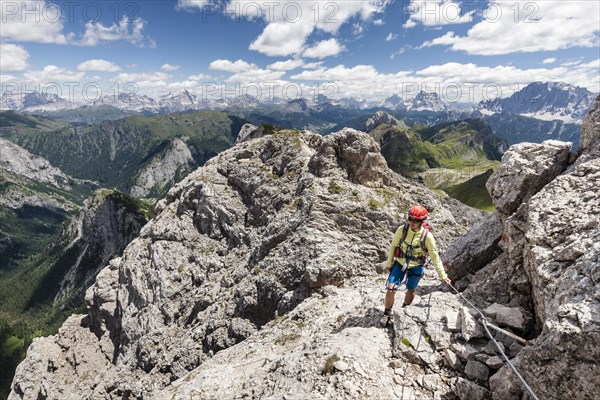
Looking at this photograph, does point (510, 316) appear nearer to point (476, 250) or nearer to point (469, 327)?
point (469, 327)

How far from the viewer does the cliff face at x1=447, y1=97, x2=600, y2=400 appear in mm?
Answer: 10500

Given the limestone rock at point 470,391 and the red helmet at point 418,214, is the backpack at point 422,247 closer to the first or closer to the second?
the red helmet at point 418,214

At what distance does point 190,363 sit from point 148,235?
2539 centimetres

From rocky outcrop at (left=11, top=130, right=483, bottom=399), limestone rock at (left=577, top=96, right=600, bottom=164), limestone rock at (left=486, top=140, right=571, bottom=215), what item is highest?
limestone rock at (left=577, top=96, right=600, bottom=164)

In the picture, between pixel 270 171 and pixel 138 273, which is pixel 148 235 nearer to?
pixel 138 273

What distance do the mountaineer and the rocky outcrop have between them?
1.36 m

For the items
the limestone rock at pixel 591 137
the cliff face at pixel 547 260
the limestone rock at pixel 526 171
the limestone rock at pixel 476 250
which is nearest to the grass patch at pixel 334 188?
the cliff face at pixel 547 260

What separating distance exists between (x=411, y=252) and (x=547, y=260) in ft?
17.4

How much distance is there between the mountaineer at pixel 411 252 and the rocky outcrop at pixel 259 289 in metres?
1.36

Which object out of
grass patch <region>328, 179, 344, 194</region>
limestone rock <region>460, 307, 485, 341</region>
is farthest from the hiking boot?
grass patch <region>328, 179, 344, 194</region>

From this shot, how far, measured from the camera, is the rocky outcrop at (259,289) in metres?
16.3

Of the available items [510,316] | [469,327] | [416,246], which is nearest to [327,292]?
[416,246]

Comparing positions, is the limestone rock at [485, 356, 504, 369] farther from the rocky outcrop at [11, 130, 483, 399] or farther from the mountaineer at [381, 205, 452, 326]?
the mountaineer at [381, 205, 452, 326]

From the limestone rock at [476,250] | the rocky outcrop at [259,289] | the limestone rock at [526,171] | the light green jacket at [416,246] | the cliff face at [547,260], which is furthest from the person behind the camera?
the limestone rock at [476,250]
